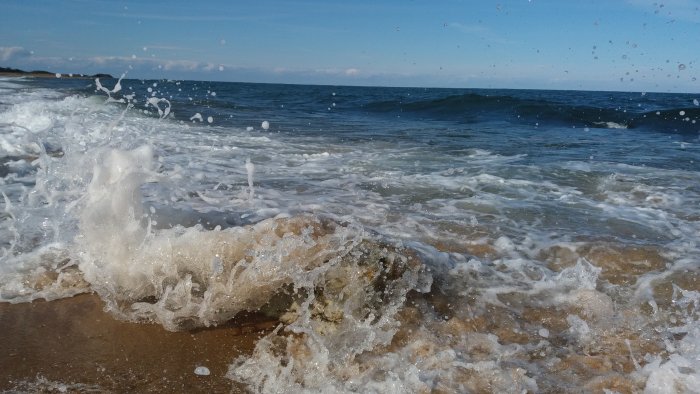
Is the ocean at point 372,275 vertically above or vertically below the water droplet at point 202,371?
above

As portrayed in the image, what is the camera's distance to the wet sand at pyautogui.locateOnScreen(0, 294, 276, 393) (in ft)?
7.29

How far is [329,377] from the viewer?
2.28 m

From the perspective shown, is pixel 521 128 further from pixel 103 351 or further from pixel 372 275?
pixel 103 351

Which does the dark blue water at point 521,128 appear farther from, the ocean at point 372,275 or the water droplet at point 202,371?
the water droplet at point 202,371

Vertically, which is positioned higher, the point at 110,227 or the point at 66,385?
the point at 110,227

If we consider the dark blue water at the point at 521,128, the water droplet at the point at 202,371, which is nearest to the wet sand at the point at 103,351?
the water droplet at the point at 202,371

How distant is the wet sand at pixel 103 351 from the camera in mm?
2223

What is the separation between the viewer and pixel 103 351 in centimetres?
247

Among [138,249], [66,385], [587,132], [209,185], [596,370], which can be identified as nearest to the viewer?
[66,385]

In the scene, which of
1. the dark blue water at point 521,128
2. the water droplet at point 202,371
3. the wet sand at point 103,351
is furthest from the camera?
the dark blue water at point 521,128

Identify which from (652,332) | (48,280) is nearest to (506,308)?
(652,332)

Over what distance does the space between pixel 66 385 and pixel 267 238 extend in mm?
1247

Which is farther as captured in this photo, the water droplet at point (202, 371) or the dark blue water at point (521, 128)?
the dark blue water at point (521, 128)

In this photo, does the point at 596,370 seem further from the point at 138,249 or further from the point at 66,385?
the point at 138,249
